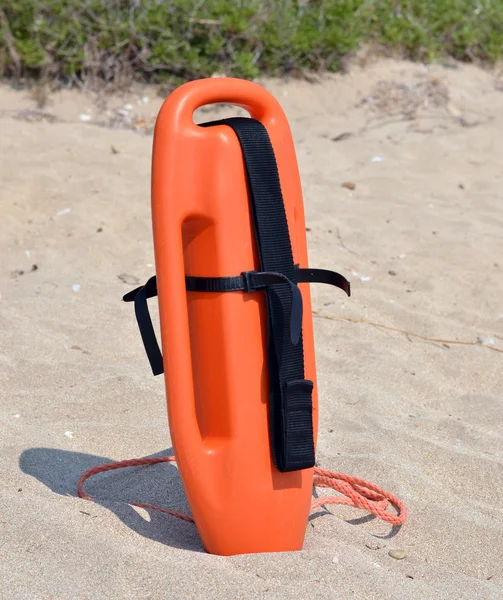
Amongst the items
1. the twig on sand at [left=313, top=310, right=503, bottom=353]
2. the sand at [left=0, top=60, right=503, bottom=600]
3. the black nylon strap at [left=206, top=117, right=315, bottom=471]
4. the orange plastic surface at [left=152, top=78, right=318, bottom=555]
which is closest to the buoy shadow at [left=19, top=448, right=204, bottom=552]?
the sand at [left=0, top=60, right=503, bottom=600]

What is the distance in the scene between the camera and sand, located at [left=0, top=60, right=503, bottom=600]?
1929 mm

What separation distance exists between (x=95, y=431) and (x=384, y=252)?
98.2 inches

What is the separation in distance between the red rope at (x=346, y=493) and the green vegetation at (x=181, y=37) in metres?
4.72

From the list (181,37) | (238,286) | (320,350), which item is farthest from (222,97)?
(181,37)

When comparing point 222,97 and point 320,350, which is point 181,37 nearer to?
point 320,350

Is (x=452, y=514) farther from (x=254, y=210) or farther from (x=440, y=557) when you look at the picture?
(x=254, y=210)

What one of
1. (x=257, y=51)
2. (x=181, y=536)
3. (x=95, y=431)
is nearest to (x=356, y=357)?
(x=95, y=431)

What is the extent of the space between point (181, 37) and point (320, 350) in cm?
395

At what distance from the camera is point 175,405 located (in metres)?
1.98

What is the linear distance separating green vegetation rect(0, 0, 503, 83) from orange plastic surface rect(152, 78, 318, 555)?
4847 mm

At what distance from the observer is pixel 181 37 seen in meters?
6.71

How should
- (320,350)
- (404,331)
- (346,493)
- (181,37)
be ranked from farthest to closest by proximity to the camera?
(181,37)
(404,331)
(320,350)
(346,493)

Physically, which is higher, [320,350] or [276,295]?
[276,295]

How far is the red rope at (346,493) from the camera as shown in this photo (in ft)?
7.64
